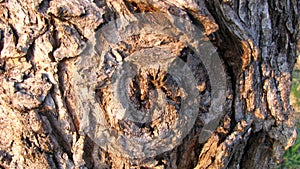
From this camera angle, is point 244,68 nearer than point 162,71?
No

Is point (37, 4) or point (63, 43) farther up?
point (37, 4)

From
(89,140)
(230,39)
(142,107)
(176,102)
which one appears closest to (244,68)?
(230,39)

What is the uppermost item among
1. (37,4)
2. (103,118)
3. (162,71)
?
(37,4)

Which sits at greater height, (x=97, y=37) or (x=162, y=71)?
(x=97, y=37)

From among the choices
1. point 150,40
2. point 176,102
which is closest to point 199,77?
point 176,102

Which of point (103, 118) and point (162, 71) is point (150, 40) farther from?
point (103, 118)

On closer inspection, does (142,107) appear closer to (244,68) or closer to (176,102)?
(176,102)
